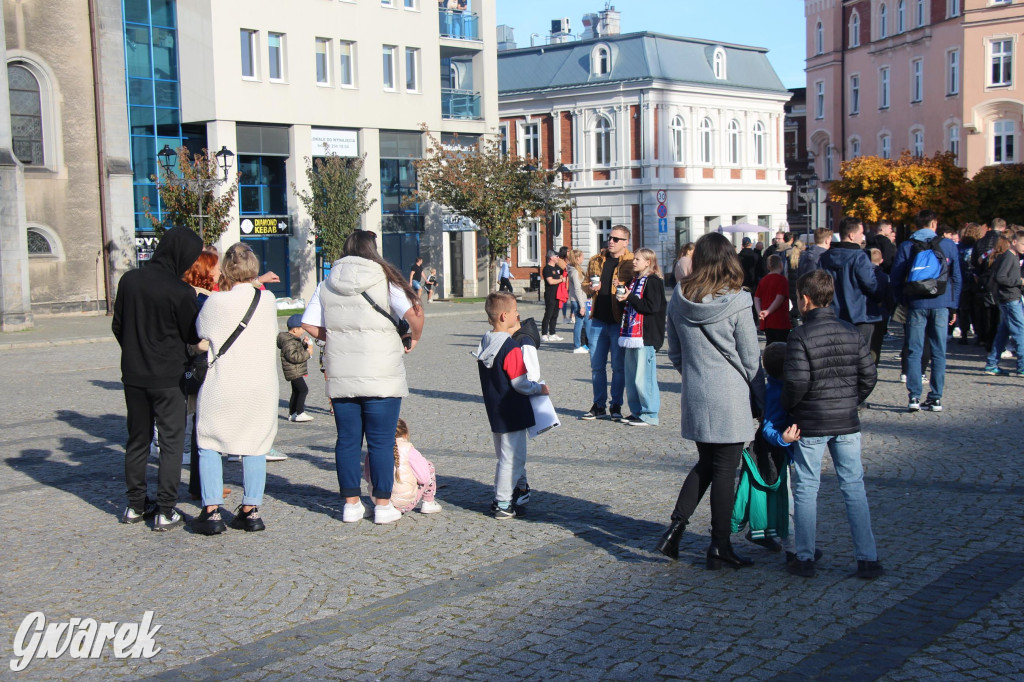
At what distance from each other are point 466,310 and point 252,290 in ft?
89.8

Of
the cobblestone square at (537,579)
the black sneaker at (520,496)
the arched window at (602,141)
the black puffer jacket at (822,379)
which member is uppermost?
the arched window at (602,141)

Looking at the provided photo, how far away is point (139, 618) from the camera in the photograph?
5594 mm

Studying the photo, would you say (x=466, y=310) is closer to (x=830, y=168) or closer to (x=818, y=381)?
(x=818, y=381)

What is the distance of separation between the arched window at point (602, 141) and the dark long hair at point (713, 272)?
49471mm

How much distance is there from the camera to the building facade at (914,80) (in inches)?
2147

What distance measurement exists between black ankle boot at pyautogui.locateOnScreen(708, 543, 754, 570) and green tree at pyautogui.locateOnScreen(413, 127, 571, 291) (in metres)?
35.1

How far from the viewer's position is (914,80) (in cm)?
6194

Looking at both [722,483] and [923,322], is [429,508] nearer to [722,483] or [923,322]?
[722,483]

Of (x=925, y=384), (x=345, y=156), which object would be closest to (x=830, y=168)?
(x=345, y=156)

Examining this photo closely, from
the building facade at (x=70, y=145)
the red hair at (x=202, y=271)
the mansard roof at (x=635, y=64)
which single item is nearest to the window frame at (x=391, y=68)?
the building facade at (x=70, y=145)

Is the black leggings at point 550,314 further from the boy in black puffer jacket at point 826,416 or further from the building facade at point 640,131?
the building facade at point 640,131

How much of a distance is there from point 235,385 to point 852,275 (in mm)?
6900

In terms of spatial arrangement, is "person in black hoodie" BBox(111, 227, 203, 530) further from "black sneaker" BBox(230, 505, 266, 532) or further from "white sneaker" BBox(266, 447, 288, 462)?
"white sneaker" BBox(266, 447, 288, 462)

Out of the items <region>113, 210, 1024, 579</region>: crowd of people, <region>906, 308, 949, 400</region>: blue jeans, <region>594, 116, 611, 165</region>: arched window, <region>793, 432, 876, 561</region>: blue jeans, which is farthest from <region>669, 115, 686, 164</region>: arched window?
<region>793, 432, 876, 561</region>: blue jeans
